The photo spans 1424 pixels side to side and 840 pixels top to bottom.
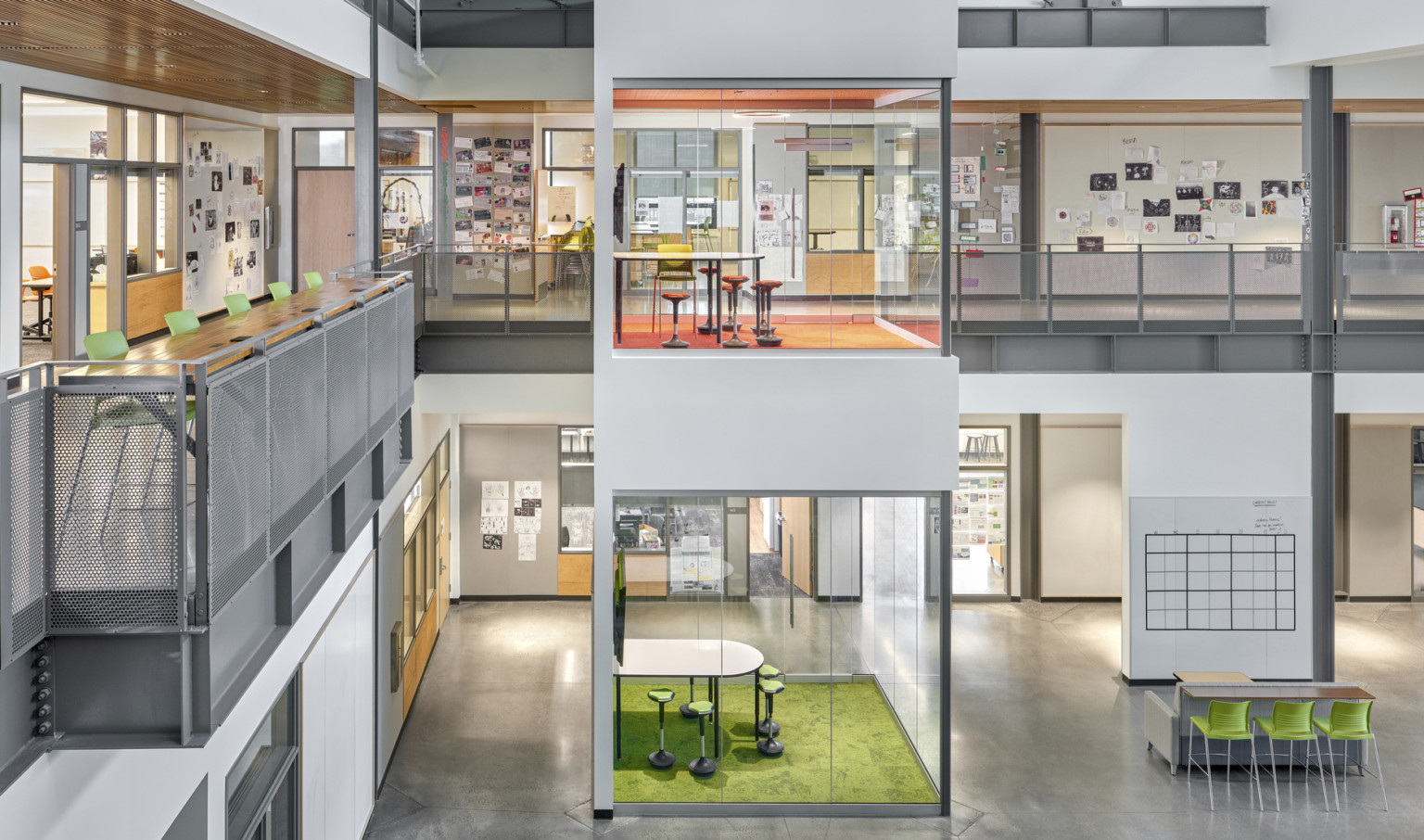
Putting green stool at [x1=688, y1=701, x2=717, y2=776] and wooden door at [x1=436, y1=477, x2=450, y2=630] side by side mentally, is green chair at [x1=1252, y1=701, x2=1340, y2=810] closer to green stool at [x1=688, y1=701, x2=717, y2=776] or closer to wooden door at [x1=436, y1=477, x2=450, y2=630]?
green stool at [x1=688, y1=701, x2=717, y2=776]

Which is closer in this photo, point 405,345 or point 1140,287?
point 405,345

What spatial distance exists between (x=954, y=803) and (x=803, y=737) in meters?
1.49

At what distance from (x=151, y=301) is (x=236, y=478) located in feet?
29.9

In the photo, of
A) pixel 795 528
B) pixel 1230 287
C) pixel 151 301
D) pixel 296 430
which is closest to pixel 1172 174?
pixel 1230 287

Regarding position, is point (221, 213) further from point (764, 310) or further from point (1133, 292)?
point (1133, 292)

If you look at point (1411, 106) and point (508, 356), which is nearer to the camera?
point (508, 356)

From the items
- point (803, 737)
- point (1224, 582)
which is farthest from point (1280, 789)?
point (803, 737)

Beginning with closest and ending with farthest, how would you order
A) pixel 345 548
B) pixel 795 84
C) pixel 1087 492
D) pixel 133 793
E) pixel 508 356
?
pixel 133 793 < pixel 345 548 < pixel 795 84 < pixel 508 356 < pixel 1087 492

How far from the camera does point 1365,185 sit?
53.1 feet

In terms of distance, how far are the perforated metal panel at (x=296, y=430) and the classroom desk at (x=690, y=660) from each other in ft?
16.0

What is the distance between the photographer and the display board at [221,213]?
13383 mm

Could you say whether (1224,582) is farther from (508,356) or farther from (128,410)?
(128,410)

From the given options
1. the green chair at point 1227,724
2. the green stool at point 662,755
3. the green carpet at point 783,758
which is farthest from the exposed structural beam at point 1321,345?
the green stool at point 662,755

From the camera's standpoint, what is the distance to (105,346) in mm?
4512
